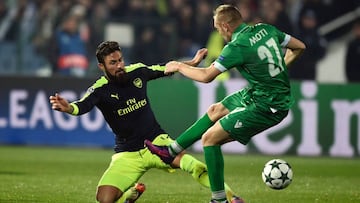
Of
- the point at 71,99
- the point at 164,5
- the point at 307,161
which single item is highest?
the point at 164,5

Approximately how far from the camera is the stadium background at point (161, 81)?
17.9m

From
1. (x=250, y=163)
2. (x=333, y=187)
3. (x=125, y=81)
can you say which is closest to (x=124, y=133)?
(x=125, y=81)

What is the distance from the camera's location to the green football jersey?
31.0 ft

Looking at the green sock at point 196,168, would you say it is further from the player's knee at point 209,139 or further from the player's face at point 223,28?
the player's face at point 223,28

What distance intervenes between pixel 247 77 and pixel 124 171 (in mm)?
1549

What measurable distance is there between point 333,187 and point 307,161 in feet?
13.7

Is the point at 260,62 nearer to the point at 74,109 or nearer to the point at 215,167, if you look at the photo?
the point at 215,167

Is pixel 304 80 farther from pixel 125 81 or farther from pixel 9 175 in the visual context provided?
pixel 125 81

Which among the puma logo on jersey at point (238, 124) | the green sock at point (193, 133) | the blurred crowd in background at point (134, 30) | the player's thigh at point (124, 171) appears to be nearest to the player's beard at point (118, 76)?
the player's thigh at point (124, 171)

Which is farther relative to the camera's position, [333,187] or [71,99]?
[71,99]

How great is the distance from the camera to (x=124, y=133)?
10211 millimetres

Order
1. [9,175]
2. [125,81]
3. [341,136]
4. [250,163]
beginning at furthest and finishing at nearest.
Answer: [341,136] < [250,163] < [9,175] < [125,81]

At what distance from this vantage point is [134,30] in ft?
66.9

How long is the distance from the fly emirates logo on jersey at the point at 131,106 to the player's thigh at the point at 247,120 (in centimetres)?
101
